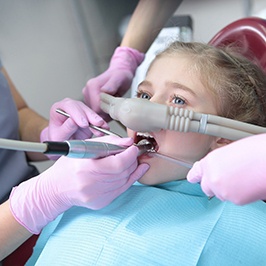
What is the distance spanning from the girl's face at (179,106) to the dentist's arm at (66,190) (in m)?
0.06

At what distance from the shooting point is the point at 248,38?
1.34m

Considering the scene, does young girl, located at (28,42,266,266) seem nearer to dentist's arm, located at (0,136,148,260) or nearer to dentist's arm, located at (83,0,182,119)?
dentist's arm, located at (0,136,148,260)

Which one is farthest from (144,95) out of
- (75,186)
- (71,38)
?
(71,38)

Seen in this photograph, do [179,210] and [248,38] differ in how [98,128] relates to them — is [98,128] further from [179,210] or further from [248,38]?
[248,38]

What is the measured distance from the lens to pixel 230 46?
133cm

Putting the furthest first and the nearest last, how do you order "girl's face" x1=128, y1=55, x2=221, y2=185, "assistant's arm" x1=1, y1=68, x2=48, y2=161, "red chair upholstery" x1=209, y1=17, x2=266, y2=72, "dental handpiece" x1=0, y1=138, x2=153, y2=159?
"assistant's arm" x1=1, y1=68, x2=48, y2=161, "red chair upholstery" x1=209, y1=17, x2=266, y2=72, "girl's face" x1=128, y1=55, x2=221, y2=185, "dental handpiece" x1=0, y1=138, x2=153, y2=159

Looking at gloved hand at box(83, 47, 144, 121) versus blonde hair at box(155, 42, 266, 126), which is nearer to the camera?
blonde hair at box(155, 42, 266, 126)

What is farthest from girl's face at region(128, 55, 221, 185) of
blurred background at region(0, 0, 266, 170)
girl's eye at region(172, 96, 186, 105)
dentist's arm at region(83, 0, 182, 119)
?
blurred background at region(0, 0, 266, 170)

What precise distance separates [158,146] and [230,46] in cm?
52

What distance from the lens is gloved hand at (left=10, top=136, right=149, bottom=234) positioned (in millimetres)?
926

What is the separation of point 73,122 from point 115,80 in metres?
0.29

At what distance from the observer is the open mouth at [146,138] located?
106 cm

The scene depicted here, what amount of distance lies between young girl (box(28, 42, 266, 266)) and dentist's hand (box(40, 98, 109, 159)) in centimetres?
16

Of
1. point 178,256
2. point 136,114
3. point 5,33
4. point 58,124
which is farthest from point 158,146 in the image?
point 5,33
